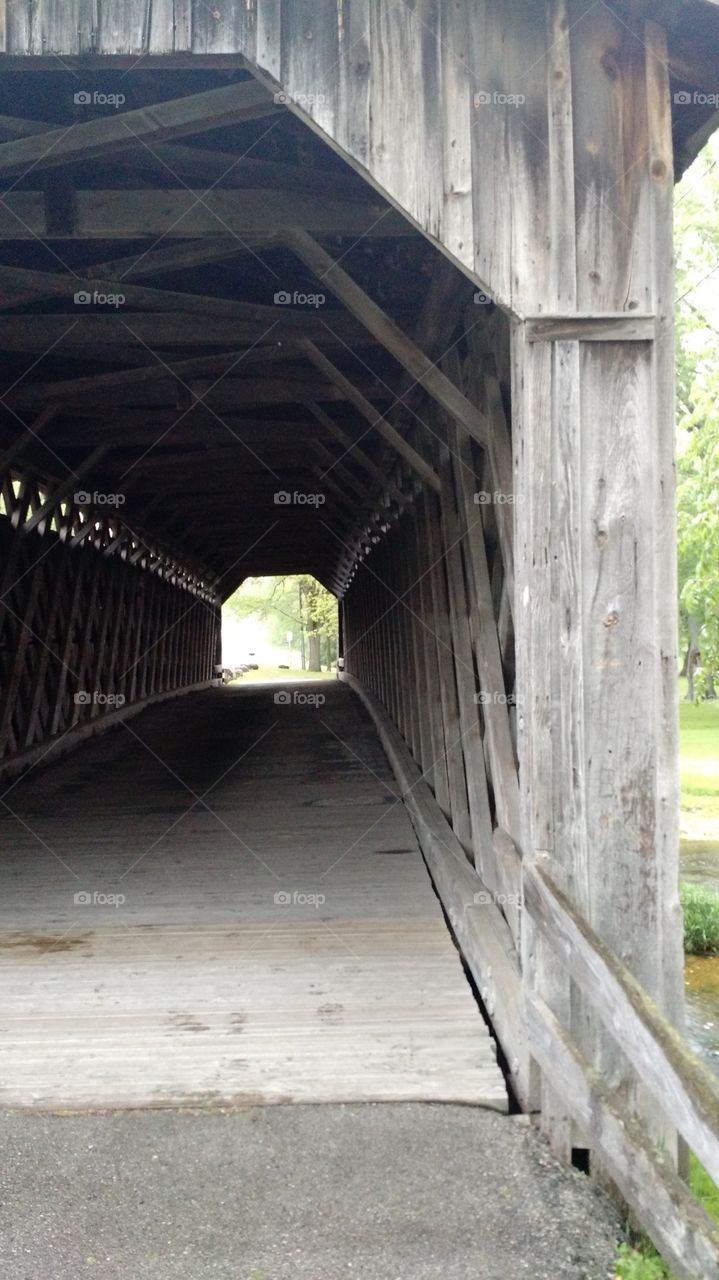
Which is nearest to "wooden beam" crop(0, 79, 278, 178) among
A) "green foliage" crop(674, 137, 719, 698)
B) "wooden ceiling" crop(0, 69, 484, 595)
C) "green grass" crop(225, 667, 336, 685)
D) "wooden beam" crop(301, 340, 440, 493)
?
"wooden ceiling" crop(0, 69, 484, 595)

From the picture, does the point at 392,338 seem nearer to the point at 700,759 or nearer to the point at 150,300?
the point at 150,300

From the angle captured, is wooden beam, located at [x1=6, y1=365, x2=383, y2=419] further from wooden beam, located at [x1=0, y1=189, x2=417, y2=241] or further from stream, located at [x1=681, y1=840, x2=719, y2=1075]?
stream, located at [x1=681, y1=840, x2=719, y2=1075]

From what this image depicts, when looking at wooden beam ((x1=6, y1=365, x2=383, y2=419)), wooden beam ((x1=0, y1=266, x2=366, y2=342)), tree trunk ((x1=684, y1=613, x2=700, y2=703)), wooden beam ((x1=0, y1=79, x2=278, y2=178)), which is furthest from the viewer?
tree trunk ((x1=684, y1=613, x2=700, y2=703))

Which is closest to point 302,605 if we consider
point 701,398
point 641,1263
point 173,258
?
point 701,398

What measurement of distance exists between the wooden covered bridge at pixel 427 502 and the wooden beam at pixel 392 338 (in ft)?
0.07

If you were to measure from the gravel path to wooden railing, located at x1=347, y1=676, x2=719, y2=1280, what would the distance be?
21cm

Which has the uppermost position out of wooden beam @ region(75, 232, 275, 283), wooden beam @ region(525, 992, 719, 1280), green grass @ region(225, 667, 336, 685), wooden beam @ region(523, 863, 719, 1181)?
wooden beam @ region(75, 232, 275, 283)

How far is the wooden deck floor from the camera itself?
10.8 feet

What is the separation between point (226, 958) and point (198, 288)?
4.25m

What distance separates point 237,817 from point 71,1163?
15.9 ft

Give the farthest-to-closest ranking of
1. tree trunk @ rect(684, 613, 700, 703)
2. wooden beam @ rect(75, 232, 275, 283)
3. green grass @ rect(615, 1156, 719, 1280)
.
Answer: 1. tree trunk @ rect(684, 613, 700, 703)
2. wooden beam @ rect(75, 232, 275, 283)
3. green grass @ rect(615, 1156, 719, 1280)

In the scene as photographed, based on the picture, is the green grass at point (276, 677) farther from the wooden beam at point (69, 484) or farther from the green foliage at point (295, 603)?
the wooden beam at point (69, 484)

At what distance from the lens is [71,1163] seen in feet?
9.33

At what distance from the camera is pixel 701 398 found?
31.3 feet
